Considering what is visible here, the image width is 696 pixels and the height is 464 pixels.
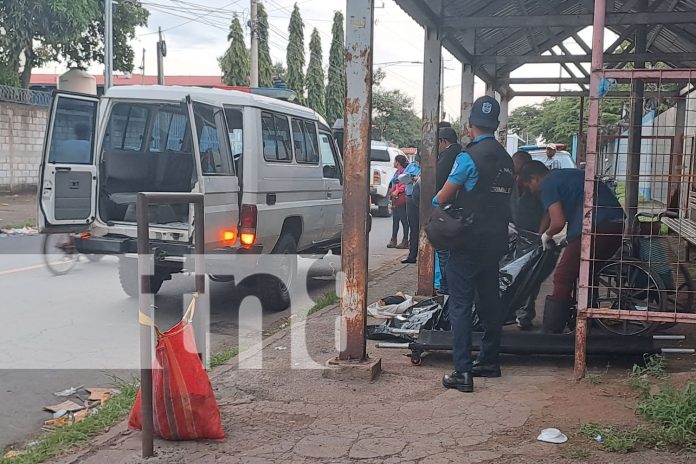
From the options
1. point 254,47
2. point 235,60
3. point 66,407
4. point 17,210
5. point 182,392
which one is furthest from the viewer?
point 235,60

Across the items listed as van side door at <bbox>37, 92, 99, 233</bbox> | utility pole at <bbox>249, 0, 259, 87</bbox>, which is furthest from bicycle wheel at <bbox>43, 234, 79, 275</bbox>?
utility pole at <bbox>249, 0, 259, 87</bbox>

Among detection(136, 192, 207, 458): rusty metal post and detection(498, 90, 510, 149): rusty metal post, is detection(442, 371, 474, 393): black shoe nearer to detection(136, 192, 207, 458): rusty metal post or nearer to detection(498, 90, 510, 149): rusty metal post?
detection(136, 192, 207, 458): rusty metal post

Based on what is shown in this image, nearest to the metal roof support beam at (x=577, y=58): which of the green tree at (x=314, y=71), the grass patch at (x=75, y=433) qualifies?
the grass patch at (x=75, y=433)

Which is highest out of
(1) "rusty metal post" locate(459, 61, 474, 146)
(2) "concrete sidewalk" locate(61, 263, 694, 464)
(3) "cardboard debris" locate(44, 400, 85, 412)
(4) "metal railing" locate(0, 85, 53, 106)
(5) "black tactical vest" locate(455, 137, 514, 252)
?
(4) "metal railing" locate(0, 85, 53, 106)

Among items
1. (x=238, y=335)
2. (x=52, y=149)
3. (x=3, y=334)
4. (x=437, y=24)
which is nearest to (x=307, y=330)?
(x=238, y=335)

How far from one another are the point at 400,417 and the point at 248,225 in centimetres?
344

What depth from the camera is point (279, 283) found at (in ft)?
25.8

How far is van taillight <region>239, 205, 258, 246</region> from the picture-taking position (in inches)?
284

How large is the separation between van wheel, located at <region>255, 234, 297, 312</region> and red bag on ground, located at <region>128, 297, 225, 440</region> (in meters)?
3.90

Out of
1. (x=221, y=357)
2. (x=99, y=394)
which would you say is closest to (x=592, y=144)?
(x=221, y=357)

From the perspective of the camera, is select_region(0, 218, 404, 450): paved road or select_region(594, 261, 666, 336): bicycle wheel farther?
select_region(594, 261, 666, 336): bicycle wheel

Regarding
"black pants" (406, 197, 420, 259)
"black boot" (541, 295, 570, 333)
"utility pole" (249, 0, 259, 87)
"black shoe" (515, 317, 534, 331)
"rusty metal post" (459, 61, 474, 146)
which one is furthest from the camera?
"utility pole" (249, 0, 259, 87)

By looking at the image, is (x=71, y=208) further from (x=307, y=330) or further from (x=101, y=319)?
(x=307, y=330)

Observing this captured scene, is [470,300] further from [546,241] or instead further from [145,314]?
[145,314]
